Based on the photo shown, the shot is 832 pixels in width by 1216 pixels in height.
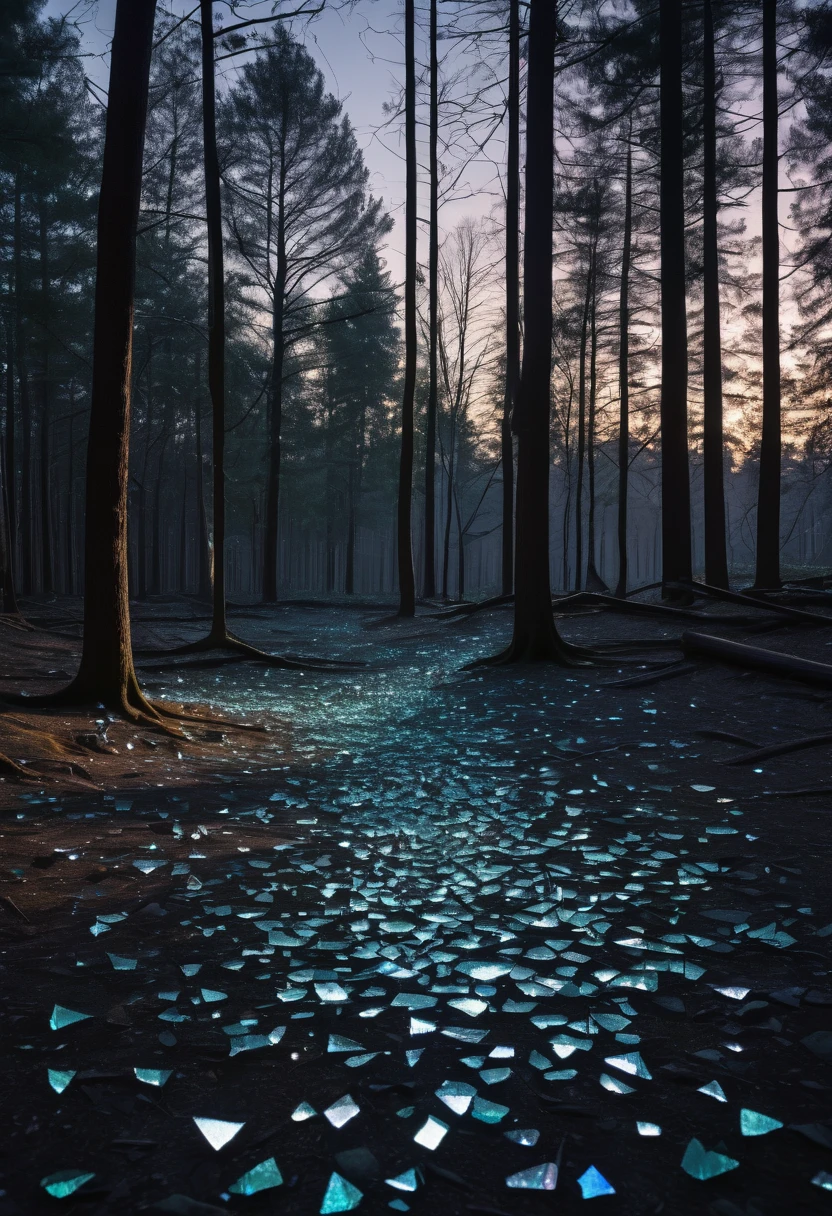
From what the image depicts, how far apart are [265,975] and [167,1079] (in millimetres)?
600

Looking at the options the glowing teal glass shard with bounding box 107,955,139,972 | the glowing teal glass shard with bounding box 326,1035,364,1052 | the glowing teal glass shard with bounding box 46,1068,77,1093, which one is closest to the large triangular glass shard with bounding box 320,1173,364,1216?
the glowing teal glass shard with bounding box 326,1035,364,1052

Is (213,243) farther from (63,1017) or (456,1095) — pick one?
(456,1095)

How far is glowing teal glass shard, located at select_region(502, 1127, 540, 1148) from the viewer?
1772 mm

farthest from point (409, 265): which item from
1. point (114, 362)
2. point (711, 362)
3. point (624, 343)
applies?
point (114, 362)

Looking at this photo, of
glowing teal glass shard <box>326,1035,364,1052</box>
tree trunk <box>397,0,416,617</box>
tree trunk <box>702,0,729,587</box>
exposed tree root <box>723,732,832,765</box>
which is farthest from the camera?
tree trunk <box>397,0,416,617</box>

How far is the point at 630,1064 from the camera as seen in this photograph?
2072mm

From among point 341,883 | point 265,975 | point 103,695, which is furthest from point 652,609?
point 265,975

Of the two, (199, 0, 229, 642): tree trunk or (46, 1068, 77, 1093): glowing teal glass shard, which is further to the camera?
(199, 0, 229, 642): tree trunk

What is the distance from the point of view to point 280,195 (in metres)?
20.9

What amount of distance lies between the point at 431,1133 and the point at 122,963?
1297 mm

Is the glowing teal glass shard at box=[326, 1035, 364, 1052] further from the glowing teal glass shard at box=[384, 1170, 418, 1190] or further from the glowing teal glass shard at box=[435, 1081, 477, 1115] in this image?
the glowing teal glass shard at box=[384, 1170, 418, 1190]

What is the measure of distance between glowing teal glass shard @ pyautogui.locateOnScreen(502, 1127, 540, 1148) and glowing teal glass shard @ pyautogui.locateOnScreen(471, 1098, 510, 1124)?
0.16ft

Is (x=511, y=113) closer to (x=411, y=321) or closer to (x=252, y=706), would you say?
(x=411, y=321)

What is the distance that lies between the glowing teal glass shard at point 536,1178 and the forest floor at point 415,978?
0.05ft
